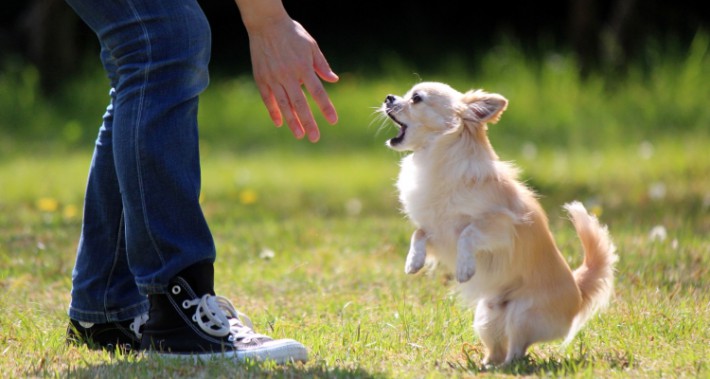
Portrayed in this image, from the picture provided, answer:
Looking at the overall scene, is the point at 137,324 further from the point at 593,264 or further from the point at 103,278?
the point at 593,264

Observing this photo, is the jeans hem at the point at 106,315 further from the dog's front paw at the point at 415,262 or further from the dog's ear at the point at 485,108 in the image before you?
the dog's ear at the point at 485,108

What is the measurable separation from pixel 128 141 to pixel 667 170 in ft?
15.2

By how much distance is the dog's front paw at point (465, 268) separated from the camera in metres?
2.88

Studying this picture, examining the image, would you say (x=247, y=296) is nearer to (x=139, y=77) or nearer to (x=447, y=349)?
(x=447, y=349)

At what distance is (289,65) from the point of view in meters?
2.91

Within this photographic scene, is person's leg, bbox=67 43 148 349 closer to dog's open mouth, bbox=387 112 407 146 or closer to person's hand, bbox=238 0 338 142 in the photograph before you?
Result: person's hand, bbox=238 0 338 142

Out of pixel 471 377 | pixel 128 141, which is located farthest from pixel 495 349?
pixel 128 141

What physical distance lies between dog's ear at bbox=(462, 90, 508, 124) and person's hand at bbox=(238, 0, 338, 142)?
0.47 metres

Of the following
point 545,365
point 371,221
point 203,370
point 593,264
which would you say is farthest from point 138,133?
point 371,221

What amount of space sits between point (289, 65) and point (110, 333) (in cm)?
99

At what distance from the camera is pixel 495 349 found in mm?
2998

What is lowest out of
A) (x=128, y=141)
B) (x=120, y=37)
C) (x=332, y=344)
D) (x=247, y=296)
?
(x=247, y=296)

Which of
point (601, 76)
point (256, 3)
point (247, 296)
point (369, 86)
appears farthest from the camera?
point (369, 86)

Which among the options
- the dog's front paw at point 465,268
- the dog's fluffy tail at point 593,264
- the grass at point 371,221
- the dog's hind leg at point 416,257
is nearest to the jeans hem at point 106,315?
the grass at point 371,221
